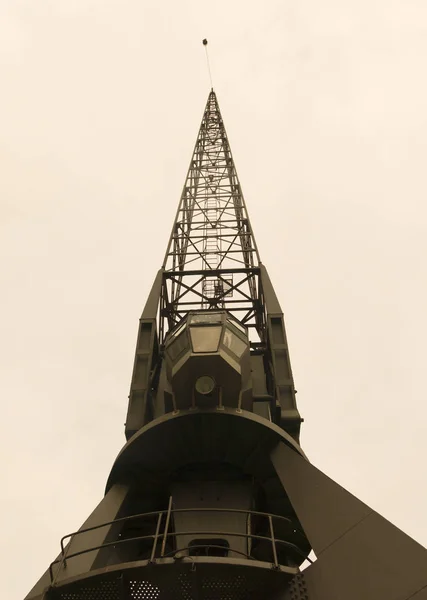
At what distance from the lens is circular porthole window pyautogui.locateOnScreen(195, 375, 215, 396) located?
1089 cm

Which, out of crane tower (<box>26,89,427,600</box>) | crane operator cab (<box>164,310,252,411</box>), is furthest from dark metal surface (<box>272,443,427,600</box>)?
crane operator cab (<box>164,310,252,411</box>)

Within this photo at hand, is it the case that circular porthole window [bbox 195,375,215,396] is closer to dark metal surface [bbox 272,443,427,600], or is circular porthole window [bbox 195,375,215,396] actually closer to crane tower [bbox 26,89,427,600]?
crane tower [bbox 26,89,427,600]

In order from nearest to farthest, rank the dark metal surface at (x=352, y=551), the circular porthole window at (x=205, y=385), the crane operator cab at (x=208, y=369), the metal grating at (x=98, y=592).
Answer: the dark metal surface at (x=352, y=551) → the metal grating at (x=98, y=592) → the circular porthole window at (x=205, y=385) → the crane operator cab at (x=208, y=369)

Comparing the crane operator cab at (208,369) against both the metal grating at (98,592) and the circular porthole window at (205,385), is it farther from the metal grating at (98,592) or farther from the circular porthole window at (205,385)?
the metal grating at (98,592)

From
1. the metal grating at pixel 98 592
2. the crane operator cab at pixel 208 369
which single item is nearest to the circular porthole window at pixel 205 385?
the crane operator cab at pixel 208 369

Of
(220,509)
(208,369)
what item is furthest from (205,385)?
(220,509)

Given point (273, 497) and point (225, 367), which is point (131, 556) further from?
point (225, 367)

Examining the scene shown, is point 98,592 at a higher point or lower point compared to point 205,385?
lower

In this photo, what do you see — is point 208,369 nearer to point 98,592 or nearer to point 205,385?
point 205,385

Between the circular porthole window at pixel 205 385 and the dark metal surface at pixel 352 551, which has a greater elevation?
the circular porthole window at pixel 205 385

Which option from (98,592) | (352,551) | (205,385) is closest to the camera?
(98,592)

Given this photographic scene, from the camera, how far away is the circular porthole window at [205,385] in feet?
35.7

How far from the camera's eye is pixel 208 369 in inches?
444

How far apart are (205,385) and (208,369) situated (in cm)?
38
